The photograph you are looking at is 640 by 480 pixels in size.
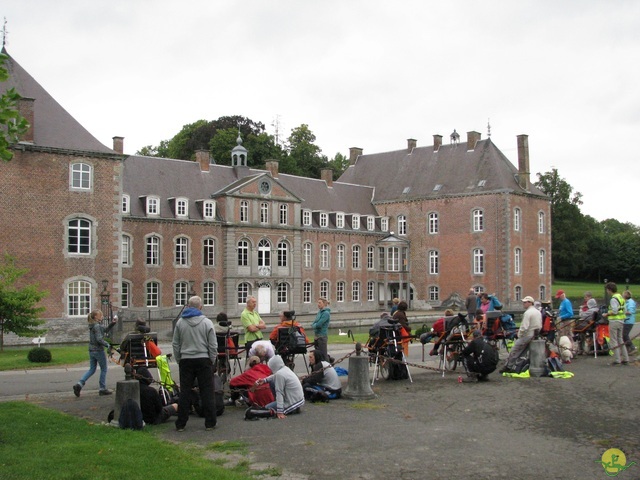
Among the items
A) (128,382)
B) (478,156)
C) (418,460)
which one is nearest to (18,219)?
(128,382)

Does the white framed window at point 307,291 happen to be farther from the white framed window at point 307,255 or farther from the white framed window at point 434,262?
the white framed window at point 434,262

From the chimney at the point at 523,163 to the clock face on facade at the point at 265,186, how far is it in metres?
18.1

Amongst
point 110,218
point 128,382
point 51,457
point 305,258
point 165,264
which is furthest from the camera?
point 305,258

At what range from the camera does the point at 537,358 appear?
14523 mm

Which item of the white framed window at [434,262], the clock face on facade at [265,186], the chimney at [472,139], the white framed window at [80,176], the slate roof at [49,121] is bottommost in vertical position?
the white framed window at [434,262]

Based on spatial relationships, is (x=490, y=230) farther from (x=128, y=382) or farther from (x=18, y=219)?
(x=128, y=382)

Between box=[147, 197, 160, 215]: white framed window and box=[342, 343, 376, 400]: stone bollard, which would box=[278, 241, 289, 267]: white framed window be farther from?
box=[342, 343, 376, 400]: stone bollard

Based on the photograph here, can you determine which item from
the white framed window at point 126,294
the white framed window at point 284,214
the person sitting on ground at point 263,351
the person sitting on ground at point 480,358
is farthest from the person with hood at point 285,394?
the white framed window at point 284,214

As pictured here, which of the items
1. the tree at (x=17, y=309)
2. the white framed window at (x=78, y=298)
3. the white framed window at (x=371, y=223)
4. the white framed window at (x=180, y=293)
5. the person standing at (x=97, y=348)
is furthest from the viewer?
the white framed window at (x=371, y=223)

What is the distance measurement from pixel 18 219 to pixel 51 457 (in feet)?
73.4

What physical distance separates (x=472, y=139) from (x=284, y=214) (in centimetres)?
1530

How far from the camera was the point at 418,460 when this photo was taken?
7.75m

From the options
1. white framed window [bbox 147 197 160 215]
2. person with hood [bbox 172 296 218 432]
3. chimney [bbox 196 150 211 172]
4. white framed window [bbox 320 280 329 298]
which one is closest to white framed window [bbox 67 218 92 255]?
white framed window [bbox 147 197 160 215]

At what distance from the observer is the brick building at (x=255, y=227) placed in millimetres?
28547
